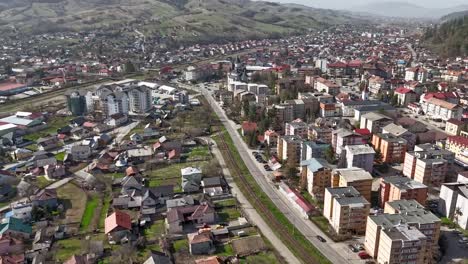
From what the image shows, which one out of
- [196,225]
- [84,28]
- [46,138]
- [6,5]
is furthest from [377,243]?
[6,5]

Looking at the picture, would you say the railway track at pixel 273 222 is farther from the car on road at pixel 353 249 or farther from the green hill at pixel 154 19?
the green hill at pixel 154 19

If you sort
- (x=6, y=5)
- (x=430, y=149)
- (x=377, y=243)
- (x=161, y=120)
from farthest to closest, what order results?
(x=6, y=5) < (x=161, y=120) < (x=430, y=149) < (x=377, y=243)

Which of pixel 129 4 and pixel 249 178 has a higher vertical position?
pixel 129 4

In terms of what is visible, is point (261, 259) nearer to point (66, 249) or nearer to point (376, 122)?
point (66, 249)

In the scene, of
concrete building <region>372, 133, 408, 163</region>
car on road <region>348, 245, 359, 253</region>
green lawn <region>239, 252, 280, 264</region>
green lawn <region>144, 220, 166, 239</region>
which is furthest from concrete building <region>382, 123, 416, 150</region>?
green lawn <region>144, 220, 166, 239</region>

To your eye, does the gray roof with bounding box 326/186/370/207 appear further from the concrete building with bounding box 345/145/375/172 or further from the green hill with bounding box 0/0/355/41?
the green hill with bounding box 0/0/355/41

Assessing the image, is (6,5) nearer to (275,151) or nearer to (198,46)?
(198,46)

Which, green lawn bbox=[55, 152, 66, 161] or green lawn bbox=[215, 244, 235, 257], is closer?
green lawn bbox=[215, 244, 235, 257]
